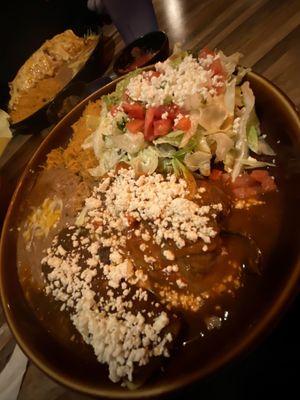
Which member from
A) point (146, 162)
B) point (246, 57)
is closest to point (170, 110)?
point (146, 162)

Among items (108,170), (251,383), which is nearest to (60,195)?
(108,170)

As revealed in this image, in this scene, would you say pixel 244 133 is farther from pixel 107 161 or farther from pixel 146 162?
pixel 107 161

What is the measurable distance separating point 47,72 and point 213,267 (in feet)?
9.44

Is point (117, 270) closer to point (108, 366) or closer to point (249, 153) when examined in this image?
point (108, 366)

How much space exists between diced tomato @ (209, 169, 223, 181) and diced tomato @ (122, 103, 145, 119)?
1.76 feet

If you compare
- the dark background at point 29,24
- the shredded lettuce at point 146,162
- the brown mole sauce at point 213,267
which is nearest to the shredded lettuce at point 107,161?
the shredded lettuce at point 146,162

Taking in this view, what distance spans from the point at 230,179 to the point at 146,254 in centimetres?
60

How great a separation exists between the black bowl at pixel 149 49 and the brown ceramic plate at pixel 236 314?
971 mm

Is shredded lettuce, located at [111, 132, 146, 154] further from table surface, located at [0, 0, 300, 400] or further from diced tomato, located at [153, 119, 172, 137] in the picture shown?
table surface, located at [0, 0, 300, 400]

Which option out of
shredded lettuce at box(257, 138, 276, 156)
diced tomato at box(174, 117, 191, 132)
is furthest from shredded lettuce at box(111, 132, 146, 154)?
shredded lettuce at box(257, 138, 276, 156)

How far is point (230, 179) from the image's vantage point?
1868 mm

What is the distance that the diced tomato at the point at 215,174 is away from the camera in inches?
75.2

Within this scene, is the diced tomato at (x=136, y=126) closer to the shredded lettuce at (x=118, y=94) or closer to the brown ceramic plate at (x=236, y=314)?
the shredded lettuce at (x=118, y=94)

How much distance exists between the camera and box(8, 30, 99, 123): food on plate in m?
3.41
